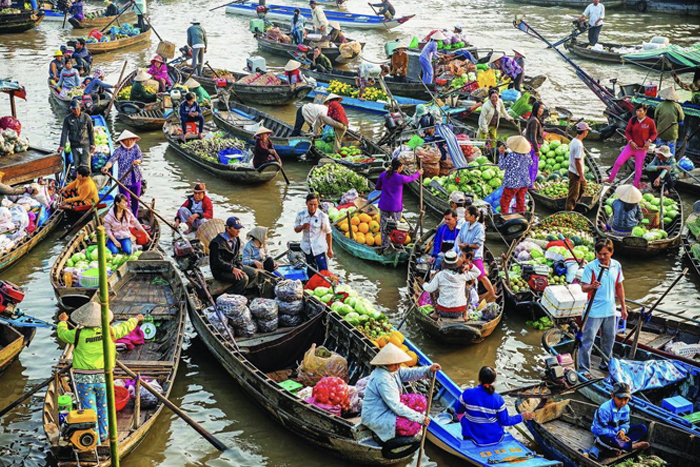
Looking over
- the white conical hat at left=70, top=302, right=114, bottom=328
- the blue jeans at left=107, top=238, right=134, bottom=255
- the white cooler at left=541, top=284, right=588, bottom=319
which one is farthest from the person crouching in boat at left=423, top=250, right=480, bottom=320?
the blue jeans at left=107, top=238, right=134, bottom=255

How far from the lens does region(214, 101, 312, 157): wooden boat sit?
55.9 feet

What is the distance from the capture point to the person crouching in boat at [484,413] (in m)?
7.64

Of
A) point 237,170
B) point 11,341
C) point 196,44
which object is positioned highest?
point 196,44

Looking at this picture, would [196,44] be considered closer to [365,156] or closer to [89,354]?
[365,156]

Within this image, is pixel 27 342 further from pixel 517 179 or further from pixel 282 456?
pixel 517 179

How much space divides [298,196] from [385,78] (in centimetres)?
690

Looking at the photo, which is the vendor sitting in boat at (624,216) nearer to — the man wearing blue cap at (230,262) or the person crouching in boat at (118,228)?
the man wearing blue cap at (230,262)

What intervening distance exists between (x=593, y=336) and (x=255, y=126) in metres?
11.3

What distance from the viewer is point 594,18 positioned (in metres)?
26.8

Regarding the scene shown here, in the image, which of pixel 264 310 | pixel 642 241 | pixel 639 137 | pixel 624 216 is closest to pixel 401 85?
pixel 639 137

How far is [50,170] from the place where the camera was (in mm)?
15070

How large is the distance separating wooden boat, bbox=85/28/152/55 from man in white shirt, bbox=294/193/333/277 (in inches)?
741

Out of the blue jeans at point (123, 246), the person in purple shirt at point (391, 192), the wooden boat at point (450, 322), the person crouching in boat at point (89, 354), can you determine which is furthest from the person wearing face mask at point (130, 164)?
the person crouching in boat at point (89, 354)

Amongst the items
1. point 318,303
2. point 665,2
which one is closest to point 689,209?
point 318,303
